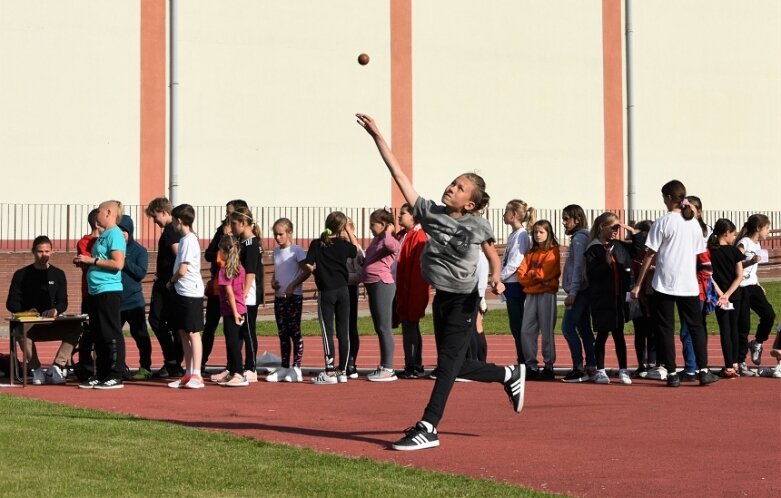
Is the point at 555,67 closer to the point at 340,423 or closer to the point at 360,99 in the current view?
the point at 360,99

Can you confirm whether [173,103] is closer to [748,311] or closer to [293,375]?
[293,375]

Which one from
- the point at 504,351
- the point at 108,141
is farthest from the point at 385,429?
the point at 108,141

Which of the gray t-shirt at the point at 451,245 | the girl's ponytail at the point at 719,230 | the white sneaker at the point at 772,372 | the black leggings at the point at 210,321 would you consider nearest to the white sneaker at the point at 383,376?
the black leggings at the point at 210,321

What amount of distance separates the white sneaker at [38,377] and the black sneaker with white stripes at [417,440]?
20.1 feet

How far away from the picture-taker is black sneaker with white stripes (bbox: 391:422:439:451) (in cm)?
857

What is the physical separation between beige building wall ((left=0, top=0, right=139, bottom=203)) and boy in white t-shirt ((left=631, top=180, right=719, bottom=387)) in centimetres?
2143

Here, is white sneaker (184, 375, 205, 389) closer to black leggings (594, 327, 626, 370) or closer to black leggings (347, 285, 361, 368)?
black leggings (347, 285, 361, 368)

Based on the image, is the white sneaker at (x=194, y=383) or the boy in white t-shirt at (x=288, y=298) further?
the boy in white t-shirt at (x=288, y=298)

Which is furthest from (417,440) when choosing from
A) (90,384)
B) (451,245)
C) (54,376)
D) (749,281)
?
(749,281)

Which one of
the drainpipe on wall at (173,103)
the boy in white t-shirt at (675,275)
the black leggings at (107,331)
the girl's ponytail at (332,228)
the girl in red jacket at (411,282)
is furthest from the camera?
the drainpipe on wall at (173,103)

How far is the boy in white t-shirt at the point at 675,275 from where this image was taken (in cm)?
1261

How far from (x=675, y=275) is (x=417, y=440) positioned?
488 cm

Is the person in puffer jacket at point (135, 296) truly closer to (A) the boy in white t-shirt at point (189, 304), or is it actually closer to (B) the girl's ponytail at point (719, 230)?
(A) the boy in white t-shirt at point (189, 304)

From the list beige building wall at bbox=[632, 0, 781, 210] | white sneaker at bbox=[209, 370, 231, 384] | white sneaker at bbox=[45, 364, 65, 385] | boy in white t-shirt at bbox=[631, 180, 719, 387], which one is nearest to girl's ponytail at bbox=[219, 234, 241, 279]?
white sneaker at bbox=[209, 370, 231, 384]
